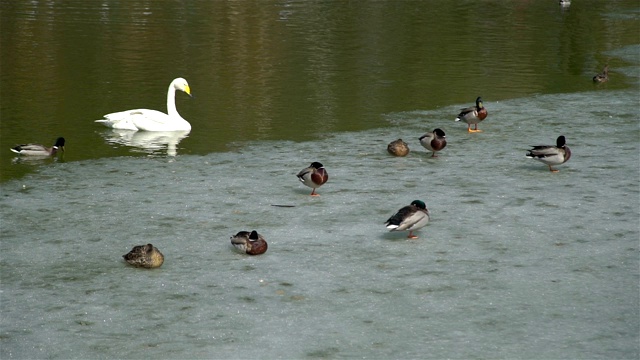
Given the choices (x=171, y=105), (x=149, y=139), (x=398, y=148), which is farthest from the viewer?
(x=171, y=105)

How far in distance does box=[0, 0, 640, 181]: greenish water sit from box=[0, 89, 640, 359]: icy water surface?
7.53ft

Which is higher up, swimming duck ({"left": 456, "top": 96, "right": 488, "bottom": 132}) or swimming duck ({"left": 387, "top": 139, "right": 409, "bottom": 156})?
swimming duck ({"left": 456, "top": 96, "right": 488, "bottom": 132})

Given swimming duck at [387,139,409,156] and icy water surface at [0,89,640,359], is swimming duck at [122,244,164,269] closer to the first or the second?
icy water surface at [0,89,640,359]

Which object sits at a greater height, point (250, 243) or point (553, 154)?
point (553, 154)

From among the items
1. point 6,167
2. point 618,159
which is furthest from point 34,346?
point 618,159

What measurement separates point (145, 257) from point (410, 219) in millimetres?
2977

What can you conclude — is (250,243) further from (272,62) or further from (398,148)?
(272,62)

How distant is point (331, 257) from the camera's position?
35.6 ft

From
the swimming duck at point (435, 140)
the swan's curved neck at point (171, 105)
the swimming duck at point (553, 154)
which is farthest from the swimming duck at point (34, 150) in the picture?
the swimming duck at point (553, 154)

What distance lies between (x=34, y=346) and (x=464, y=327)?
3.78 metres

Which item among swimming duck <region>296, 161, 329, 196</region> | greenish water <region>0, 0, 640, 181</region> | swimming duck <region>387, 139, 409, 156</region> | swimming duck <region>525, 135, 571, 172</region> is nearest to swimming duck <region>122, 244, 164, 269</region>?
swimming duck <region>296, 161, 329, 196</region>

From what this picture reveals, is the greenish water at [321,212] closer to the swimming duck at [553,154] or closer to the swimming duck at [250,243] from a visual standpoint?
the swimming duck at [250,243]

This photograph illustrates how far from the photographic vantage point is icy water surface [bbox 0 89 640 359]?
28.6ft

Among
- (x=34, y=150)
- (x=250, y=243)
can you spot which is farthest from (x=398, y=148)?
(x=34, y=150)
